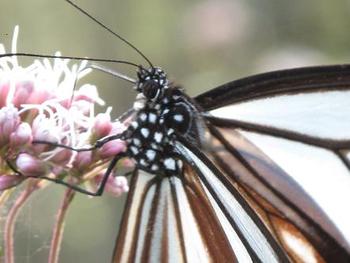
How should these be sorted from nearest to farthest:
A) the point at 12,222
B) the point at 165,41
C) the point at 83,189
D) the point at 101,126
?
the point at 12,222
the point at 83,189
the point at 101,126
the point at 165,41

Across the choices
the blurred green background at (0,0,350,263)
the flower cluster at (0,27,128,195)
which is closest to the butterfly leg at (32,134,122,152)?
the flower cluster at (0,27,128,195)

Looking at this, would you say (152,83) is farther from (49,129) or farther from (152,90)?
(49,129)

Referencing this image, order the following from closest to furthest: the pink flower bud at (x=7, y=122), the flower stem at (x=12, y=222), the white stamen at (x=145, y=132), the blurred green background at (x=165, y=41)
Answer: the flower stem at (x=12, y=222) < the pink flower bud at (x=7, y=122) < the white stamen at (x=145, y=132) < the blurred green background at (x=165, y=41)

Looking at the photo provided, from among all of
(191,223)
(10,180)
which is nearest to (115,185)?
(191,223)

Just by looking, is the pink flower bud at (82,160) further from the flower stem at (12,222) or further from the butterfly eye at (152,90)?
the butterfly eye at (152,90)

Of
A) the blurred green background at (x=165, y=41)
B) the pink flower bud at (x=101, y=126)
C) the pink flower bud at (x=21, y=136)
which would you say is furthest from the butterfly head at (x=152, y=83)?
the blurred green background at (x=165, y=41)

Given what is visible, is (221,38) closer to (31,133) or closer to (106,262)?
(106,262)

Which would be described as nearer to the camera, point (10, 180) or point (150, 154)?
point (10, 180)

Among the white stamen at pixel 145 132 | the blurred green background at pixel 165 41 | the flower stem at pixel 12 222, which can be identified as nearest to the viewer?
the flower stem at pixel 12 222
